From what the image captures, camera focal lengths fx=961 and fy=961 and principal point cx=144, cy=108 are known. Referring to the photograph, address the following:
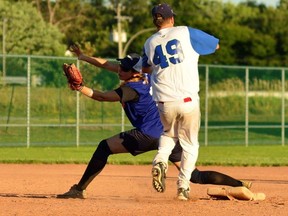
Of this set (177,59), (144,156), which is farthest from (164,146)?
(144,156)

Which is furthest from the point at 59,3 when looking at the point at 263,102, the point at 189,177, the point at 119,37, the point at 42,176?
the point at 189,177

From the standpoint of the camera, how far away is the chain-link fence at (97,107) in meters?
24.2

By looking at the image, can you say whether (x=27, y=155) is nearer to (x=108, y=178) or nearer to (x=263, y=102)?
(x=108, y=178)

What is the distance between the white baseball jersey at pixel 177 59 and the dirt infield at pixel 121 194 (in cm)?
123

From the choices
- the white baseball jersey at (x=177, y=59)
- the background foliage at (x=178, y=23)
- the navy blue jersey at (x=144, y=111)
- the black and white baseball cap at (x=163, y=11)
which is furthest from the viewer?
the background foliage at (x=178, y=23)

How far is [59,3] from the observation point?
80812 millimetres

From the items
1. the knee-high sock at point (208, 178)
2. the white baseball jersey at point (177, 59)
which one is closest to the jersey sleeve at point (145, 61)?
the white baseball jersey at point (177, 59)

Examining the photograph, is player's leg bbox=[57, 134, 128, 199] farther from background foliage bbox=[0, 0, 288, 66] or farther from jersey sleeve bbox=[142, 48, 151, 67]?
background foliage bbox=[0, 0, 288, 66]

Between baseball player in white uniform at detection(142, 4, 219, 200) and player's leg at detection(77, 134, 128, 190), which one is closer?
baseball player in white uniform at detection(142, 4, 219, 200)

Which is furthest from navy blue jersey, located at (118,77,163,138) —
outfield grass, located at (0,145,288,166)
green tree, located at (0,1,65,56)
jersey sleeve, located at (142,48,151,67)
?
green tree, located at (0,1,65,56)

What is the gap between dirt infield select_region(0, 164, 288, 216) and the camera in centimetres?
978

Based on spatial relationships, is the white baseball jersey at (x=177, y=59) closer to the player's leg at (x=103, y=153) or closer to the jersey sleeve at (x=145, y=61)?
the jersey sleeve at (x=145, y=61)

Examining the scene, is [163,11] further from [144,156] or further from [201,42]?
[144,156]

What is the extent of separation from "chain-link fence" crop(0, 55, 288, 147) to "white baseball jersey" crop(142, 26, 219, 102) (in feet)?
45.7
